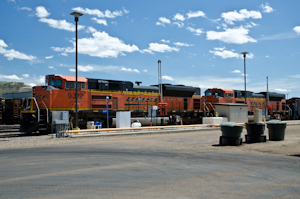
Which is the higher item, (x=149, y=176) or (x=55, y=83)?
(x=55, y=83)

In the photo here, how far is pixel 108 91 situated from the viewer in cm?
2170

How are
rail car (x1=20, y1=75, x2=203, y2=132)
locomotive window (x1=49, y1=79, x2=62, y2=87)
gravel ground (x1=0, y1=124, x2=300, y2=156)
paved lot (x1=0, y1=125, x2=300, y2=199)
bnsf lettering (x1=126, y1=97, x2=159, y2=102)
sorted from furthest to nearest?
1. bnsf lettering (x1=126, y1=97, x2=159, y2=102)
2. locomotive window (x1=49, y1=79, x2=62, y2=87)
3. rail car (x1=20, y1=75, x2=203, y2=132)
4. gravel ground (x1=0, y1=124, x2=300, y2=156)
5. paved lot (x1=0, y1=125, x2=300, y2=199)

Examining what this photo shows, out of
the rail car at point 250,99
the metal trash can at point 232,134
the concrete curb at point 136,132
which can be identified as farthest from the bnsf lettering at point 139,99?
the metal trash can at point 232,134

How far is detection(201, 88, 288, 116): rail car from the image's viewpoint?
30.0 m

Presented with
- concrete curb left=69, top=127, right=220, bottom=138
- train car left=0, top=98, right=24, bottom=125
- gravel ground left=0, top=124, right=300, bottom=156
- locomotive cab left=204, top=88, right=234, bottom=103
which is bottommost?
gravel ground left=0, top=124, right=300, bottom=156

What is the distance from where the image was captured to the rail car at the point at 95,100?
1861 cm

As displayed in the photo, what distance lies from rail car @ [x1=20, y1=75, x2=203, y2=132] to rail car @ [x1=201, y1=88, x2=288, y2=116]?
11.7 feet

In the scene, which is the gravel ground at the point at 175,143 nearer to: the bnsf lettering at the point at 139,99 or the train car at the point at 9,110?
the bnsf lettering at the point at 139,99

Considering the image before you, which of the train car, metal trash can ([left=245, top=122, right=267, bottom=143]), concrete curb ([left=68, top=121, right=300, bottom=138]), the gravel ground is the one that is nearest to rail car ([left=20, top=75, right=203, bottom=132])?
concrete curb ([left=68, top=121, right=300, bottom=138])

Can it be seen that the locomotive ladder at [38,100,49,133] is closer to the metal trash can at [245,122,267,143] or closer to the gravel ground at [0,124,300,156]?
the gravel ground at [0,124,300,156]

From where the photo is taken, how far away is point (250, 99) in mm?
35531

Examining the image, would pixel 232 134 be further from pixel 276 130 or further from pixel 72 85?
pixel 72 85

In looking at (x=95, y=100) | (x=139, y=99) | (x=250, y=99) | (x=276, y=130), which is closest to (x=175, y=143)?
(x=276, y=130)

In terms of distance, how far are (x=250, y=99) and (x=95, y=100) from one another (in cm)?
2238
